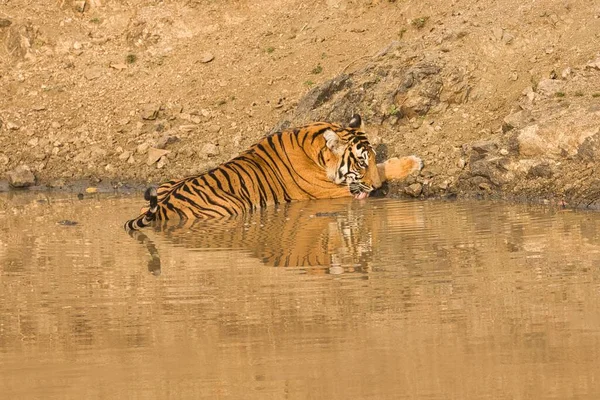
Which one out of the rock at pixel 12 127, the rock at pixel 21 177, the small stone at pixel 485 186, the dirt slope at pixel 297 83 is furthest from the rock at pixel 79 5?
the small stone at pixel 485 186

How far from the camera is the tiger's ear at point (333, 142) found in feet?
42.2

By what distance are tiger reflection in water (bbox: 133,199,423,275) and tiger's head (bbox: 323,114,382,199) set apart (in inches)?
7.4

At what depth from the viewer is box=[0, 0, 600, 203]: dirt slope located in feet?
41.0

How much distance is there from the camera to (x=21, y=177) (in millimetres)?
15312

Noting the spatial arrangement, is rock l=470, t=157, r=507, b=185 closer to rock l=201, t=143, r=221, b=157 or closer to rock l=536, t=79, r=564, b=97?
rock l=536, t=79, r=564, b=97

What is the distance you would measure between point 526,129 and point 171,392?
6790mm

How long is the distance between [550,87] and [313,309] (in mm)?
6050

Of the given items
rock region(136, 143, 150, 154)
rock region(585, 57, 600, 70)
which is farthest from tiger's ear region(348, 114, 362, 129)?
rock region(136, 143, 150, 154)

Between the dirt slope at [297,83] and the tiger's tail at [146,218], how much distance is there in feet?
8.16

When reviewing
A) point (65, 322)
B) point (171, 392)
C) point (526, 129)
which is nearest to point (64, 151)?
point (526, 129)

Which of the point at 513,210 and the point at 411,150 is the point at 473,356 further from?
the point at 411,150

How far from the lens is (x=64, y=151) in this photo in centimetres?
1602

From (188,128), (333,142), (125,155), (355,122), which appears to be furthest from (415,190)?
(125,155)

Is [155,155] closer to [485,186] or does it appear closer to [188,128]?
[188,128]
